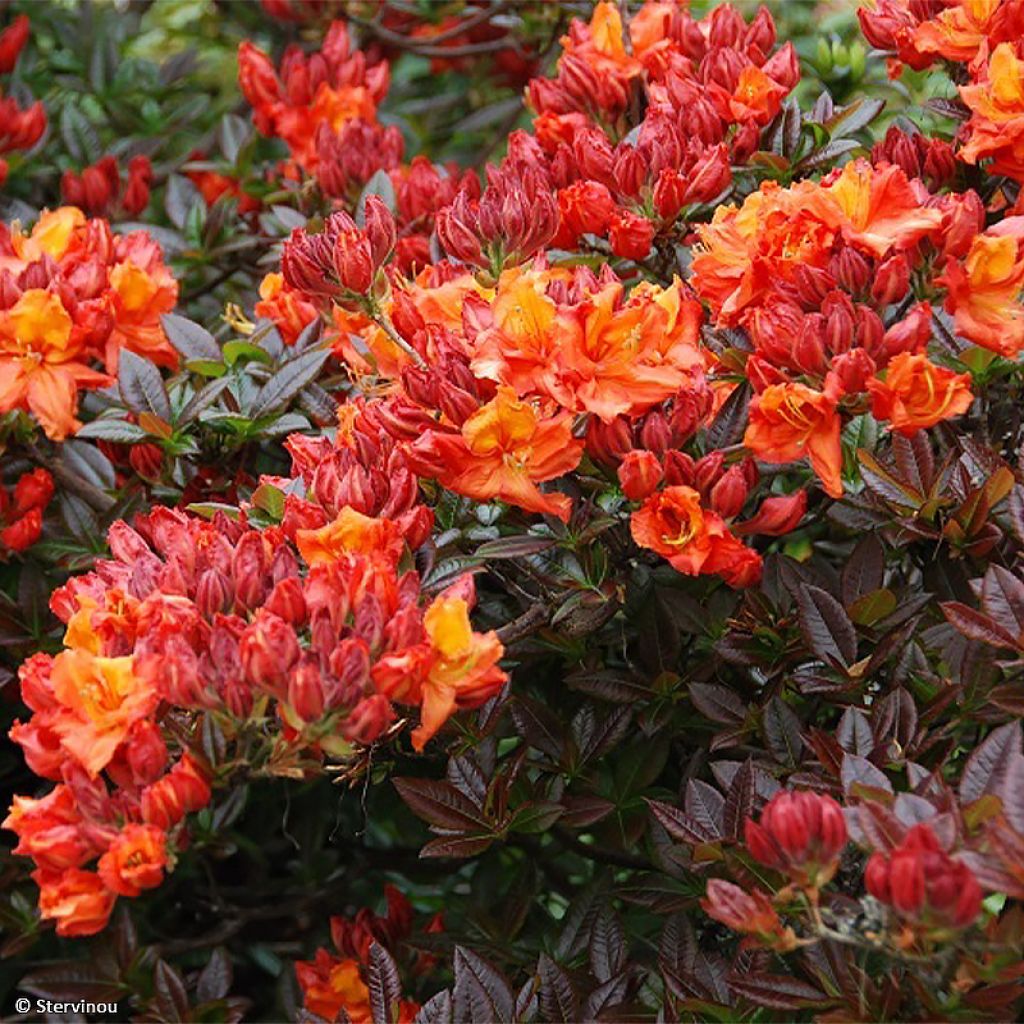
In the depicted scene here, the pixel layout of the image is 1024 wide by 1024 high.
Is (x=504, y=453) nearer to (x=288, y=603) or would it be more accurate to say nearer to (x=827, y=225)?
(x=288, y=603)

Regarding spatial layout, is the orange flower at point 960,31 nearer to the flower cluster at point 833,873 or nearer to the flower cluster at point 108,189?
the flower cluster at point 833,873

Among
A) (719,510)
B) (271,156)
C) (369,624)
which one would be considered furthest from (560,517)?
(271,156)

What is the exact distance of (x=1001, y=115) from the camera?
1.77 meters

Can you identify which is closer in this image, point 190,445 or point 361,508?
point 361,508

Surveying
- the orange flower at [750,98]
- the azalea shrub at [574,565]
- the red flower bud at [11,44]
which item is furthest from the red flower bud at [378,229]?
the red flower bud at [11,44]

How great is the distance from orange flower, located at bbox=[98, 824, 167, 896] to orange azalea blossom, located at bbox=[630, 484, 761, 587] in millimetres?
563

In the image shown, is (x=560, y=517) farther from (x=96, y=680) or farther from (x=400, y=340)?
(x=96, y=680)

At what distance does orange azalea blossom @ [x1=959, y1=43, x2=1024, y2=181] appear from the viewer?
1.76 meters

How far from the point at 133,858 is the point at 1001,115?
1290 mm

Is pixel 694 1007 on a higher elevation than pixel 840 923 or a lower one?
lower

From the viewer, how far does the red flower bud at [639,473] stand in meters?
1.52

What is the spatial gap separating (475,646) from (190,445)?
0.72 metres

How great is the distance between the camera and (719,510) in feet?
5.11

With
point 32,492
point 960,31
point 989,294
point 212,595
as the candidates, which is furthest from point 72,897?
point 960,31
